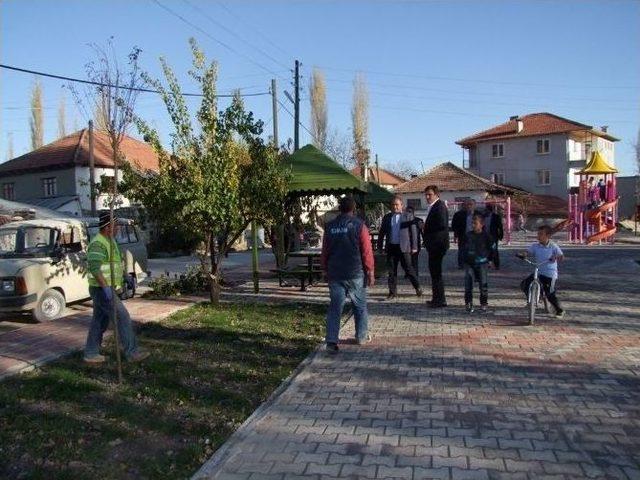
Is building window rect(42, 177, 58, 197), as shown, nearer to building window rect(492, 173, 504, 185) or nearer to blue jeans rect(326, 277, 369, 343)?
blue jeans rect(326, 277, 369, 343)

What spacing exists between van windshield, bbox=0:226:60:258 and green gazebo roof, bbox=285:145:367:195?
15.8ft

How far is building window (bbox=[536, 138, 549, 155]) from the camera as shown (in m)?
56.2

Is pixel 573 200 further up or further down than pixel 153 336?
further up

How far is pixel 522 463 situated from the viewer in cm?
378

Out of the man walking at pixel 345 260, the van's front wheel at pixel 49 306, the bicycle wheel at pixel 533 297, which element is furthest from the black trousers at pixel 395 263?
the van's front wheel at pixel 49 306

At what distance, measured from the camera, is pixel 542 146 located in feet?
185

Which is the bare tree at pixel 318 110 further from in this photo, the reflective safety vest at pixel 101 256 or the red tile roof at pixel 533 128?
the reflective safety vest at pixel 101 256

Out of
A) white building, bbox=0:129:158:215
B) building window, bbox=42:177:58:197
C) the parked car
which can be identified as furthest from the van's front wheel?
building window, bbox=42:177:58:197

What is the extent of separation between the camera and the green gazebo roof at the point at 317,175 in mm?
13008

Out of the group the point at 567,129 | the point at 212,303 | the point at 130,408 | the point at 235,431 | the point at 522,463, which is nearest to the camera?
the point at 522,463

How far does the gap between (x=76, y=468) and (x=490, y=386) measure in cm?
340

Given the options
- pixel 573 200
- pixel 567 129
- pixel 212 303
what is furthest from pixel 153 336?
pixel 567 129

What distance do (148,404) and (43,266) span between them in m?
5.43

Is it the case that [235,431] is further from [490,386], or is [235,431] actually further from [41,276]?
[41,276]
